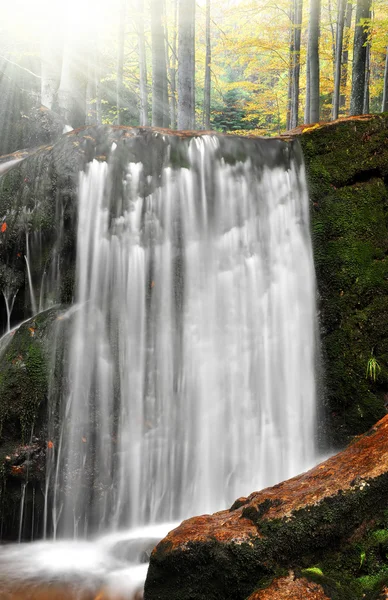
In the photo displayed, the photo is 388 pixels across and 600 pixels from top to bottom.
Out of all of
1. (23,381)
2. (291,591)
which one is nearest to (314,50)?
(23,381)

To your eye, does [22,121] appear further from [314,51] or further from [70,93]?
[314,51]

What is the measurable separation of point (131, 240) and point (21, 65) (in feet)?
29.3

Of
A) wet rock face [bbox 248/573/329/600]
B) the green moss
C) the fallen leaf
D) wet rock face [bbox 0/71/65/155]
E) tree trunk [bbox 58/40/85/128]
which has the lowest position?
the fallen leaf

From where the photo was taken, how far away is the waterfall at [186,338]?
16.6ft

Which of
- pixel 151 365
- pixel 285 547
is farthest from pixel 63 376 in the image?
pixel 285 547

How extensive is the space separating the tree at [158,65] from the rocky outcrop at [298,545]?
8.67 metres

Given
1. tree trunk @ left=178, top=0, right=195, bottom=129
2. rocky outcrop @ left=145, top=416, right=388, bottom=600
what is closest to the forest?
tree trunk @ left=178, top=0, right=195, bottom=129

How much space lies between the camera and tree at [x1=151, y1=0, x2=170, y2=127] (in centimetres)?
918

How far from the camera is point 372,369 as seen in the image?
534cm

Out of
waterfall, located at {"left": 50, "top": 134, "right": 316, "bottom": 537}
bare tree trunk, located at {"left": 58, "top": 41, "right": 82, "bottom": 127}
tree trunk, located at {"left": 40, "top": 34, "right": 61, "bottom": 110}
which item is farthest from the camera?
bare tree trunk, located at {"left": 58, "top": 41, "right": 82, "bottom": 127}

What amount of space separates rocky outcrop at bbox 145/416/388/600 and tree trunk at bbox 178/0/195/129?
702 cm

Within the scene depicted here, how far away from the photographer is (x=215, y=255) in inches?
228

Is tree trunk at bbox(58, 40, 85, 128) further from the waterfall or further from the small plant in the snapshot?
the small plant

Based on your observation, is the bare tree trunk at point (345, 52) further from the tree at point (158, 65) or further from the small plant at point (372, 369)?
the small plant at point (372, 369)
